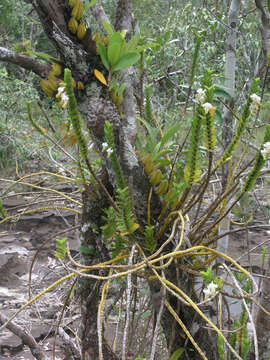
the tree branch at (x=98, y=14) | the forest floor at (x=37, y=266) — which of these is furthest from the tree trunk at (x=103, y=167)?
the forest floor at (x=37, y=266)

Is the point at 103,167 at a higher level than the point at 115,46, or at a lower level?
lower

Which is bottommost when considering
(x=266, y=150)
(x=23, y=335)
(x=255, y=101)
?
(x=23, y=335)

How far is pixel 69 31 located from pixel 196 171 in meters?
0.37

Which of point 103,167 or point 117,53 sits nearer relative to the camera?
point 117,53

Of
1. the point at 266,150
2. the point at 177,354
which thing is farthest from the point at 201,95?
the point at 177,354

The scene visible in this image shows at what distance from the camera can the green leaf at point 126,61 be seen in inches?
28.3

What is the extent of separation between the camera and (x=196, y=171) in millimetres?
711

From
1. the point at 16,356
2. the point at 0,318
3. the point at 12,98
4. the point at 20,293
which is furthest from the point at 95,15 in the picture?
the point at 12,98

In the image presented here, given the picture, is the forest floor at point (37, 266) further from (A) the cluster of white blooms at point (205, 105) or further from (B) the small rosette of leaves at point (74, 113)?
(A) the cluster of white blooms at point (205, 105)

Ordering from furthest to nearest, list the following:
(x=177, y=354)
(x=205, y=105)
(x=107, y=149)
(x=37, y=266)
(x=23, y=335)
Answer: (x=37, y=266) → (x=23, y=335) → (x=177, y=354) → (x=107, y=149) → (x=205, y=105)

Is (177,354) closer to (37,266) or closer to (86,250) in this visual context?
(86,250)

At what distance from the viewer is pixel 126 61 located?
728 mm

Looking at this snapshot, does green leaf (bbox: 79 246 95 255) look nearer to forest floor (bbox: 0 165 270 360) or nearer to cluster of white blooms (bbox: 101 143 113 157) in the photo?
cluster of white blooms (bbox: 101 143 113 157)

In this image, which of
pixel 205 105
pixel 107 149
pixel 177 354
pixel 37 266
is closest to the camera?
pixel 205 105
